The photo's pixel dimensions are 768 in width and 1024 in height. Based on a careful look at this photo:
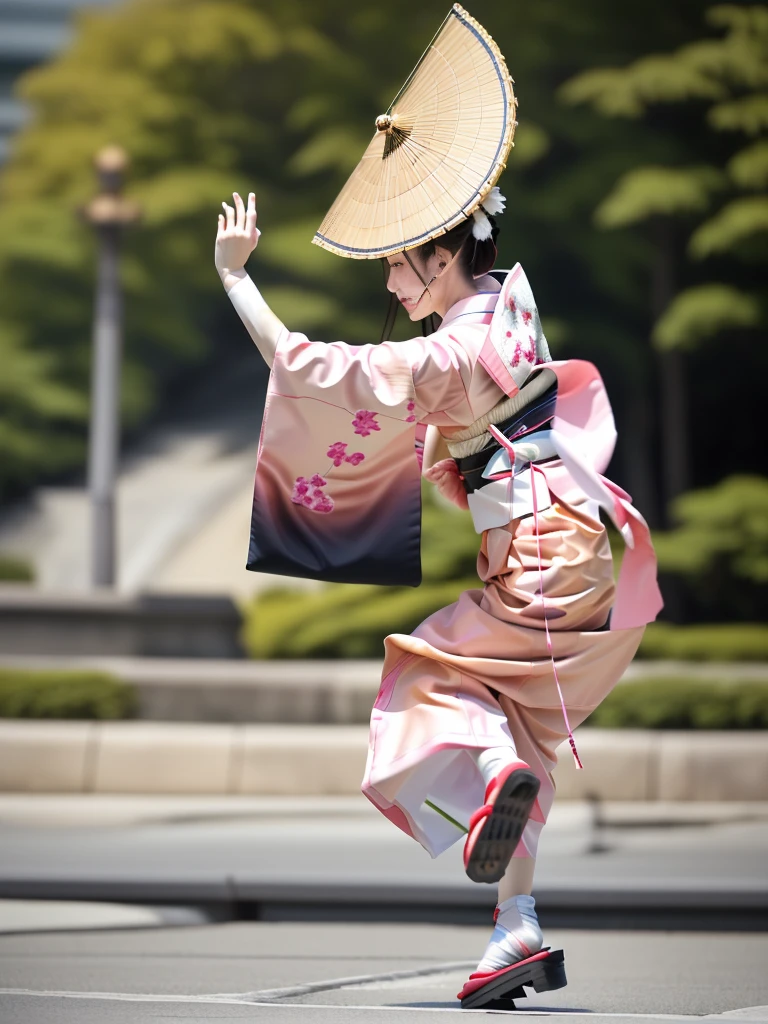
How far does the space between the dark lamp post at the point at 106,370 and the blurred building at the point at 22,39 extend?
68.5 feet

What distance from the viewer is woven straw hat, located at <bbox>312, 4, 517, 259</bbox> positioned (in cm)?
328

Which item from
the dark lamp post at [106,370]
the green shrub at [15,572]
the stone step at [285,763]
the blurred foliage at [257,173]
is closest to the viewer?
the stone step at [285,763]

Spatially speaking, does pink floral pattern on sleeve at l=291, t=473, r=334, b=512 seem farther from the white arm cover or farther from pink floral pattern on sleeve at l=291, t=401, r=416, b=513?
the white arm cover

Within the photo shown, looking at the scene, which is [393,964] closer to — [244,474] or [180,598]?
→ [180,598]

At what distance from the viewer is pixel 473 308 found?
335 cm

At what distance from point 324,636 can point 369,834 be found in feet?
15.8

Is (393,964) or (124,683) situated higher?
(124,683)

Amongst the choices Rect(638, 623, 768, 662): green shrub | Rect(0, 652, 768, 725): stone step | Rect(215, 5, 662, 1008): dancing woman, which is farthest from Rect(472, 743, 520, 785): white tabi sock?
Rect(638, 623, 768, 662): green shrub

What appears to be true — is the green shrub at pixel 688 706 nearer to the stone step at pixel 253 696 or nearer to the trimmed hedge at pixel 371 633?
the stone step at pixel 253 696

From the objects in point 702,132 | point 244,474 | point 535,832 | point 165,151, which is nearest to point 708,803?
point 535,832

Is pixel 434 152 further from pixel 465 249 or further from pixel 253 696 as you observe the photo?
pixel 253 696

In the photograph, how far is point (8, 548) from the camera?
20.4m

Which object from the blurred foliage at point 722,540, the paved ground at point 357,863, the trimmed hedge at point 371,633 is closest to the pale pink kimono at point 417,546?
the paved ground at point 357,863

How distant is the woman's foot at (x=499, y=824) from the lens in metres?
2.85
